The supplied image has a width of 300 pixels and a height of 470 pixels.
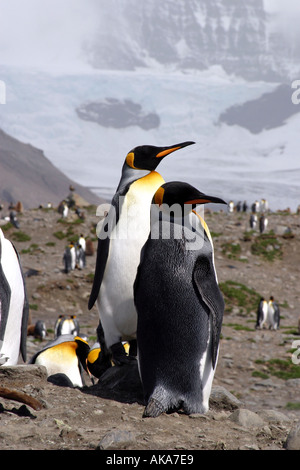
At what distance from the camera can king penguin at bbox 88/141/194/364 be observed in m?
3.83

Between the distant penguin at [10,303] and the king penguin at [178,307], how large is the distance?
3.72 ft

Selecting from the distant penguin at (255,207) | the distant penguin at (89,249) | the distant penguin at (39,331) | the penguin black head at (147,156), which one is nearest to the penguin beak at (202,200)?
the penguin black head at (147,156)

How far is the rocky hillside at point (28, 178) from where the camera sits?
323 ft

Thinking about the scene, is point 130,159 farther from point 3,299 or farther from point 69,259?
point 69,259

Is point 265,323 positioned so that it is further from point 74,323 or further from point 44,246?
point 44,246

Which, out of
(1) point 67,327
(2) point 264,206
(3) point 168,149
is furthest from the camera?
(2) point 264,206

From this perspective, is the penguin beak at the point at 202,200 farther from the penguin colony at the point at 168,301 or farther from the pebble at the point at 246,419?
the pebble at the point at 246,419

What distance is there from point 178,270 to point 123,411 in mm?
824

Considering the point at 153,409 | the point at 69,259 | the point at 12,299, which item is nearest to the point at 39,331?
the point at 69,259

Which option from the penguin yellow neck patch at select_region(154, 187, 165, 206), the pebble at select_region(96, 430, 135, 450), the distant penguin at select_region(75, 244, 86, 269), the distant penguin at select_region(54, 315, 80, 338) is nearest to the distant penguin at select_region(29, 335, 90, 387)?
the penguin yellow neck patch at select_region(154, 187, 165, 206)

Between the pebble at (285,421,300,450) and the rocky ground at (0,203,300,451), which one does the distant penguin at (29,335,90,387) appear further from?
the pebble at (285,421,300,450)

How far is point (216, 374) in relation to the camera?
26.7 feet

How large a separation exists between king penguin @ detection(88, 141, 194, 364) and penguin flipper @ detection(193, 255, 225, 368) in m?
0.62

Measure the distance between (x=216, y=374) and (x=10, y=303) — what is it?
4627mm
